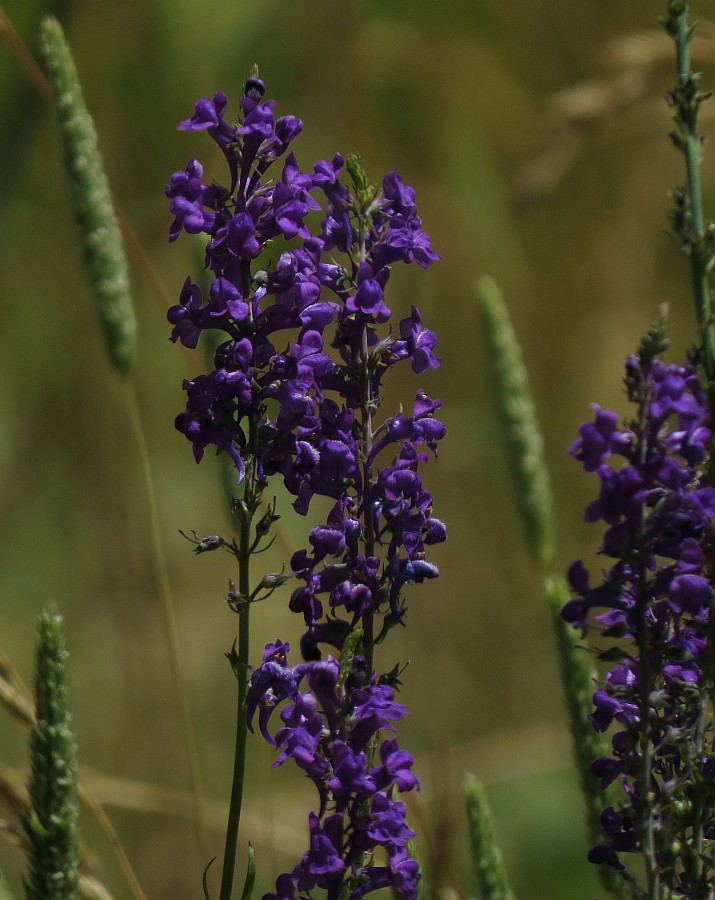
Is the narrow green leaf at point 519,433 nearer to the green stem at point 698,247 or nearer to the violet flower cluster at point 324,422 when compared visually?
the violet flower cluster at point 324,422

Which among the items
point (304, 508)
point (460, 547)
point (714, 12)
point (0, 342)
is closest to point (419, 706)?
point (460, 547)

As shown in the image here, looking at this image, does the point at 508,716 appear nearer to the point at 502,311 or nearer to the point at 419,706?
the point at 419,706

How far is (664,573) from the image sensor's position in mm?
1426

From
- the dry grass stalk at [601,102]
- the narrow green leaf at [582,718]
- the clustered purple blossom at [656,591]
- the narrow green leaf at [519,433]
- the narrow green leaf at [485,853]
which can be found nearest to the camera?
the clustered purple blossom at [656,591]

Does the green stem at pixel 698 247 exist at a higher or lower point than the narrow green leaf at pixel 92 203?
lower

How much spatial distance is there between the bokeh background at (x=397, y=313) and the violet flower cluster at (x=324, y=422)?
197cm

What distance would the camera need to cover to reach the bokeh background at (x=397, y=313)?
4.09 meters

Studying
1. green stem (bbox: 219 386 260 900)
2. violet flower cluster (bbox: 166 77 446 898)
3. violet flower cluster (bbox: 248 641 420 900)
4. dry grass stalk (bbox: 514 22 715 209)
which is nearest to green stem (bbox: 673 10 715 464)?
violet flower cluster (bbox: 166 77 446 898)

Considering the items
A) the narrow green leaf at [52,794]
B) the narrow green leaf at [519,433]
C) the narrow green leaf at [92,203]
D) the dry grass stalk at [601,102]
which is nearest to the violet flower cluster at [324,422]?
the narrow green leaf at [52,794]

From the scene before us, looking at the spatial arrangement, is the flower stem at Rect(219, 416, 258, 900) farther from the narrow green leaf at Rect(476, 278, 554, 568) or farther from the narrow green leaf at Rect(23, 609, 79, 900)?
the narrow green leaf at Rect(476, 278, 554, 568)

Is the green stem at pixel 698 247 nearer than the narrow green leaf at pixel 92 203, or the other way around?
the green stem at pixel 698 247

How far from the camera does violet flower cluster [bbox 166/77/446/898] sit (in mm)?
1502

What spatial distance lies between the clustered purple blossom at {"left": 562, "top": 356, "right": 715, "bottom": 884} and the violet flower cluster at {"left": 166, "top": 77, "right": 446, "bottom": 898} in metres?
0.28

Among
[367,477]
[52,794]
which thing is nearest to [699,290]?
[367,477]
